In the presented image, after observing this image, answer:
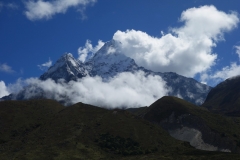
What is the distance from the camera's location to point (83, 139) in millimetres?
199625

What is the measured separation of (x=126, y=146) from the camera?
19938 centimetres

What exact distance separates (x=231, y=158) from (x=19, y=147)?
116 m

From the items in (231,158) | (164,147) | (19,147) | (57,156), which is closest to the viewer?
(231,158)

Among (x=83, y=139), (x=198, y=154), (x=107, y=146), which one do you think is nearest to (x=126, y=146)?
(x=107, y=146)

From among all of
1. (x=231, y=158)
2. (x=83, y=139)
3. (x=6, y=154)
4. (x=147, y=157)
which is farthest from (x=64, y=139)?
(x=231, y=158)

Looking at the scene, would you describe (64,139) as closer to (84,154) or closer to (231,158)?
(84,154)

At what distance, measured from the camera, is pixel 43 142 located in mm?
192375

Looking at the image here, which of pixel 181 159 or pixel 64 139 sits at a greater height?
pixel 64 139

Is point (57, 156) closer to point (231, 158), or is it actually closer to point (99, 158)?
point (99, 158)

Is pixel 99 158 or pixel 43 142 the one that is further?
pixel 43 142

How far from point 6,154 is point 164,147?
9211 cm

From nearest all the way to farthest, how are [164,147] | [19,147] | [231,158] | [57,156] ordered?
[231,158] → [57,156] → [19,147] → [164,147]

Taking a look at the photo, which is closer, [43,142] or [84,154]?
[84,154]

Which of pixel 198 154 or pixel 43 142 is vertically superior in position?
pixel 43 142
